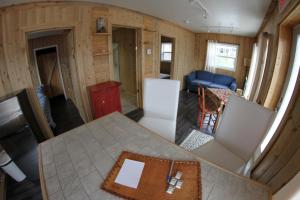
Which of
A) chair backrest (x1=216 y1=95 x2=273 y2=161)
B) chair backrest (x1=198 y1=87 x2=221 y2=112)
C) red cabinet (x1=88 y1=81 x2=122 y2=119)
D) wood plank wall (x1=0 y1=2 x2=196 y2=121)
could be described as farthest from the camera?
chair backrest (x1=198 y1=87 x2=221 y2=112)

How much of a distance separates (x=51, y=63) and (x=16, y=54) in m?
3.15

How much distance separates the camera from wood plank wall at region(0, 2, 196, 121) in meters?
2.13

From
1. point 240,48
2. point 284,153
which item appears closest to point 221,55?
point 240,48

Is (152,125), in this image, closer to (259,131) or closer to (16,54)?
(259,131)

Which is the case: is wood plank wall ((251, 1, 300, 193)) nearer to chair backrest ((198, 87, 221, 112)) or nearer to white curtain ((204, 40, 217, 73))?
chair backrest ((198, 87, 221, 112))

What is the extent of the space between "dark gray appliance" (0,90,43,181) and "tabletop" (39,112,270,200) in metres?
1.04

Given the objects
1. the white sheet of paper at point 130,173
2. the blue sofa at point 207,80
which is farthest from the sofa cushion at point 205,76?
the white sheet of paper at point 130,173

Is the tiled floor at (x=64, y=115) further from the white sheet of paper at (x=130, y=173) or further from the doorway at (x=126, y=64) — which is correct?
the white sheet of paper at (x=130, y=173)

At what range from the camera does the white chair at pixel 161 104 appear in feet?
7.35

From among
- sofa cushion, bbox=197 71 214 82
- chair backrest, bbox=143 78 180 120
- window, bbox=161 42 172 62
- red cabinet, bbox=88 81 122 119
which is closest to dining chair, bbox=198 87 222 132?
chair backrest, bbox=143 78 180 120

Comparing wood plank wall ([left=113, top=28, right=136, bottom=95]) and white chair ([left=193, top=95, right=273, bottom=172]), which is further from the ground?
wood plank wall ([left=113, top=28, right=136, bottom=95])

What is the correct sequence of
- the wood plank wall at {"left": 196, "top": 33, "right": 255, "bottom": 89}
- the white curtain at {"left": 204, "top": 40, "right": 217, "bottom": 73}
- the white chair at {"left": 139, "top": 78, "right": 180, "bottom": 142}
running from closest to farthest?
the white chair at {"left": 139, "top": 78, "right": 180, "bottom": 142} < the wood plank wall at {"left": 196, "top": 33, "right": 255, "bottom": 89} < the white curtain at {"left": 204, "top": 40, "right": 217, "bottom": 73}

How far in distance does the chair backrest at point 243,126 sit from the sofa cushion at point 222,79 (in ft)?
13.7

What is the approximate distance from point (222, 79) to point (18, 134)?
575cm
